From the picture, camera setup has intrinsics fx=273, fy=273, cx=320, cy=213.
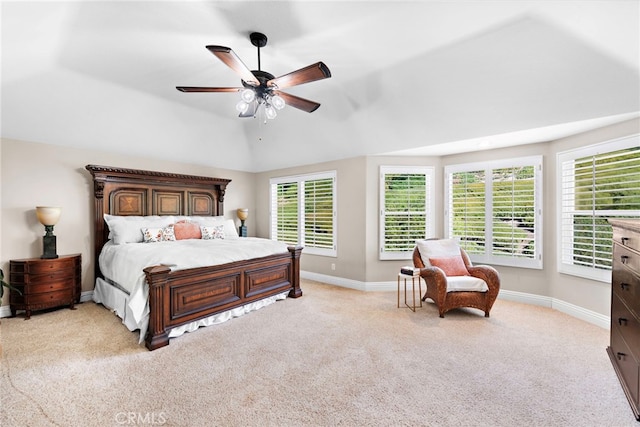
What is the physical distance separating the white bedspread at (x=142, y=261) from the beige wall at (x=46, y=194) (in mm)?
455

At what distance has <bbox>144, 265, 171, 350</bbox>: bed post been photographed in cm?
264

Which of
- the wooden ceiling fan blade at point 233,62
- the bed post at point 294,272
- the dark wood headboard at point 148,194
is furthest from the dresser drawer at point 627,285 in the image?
the dark wood headboard at point 148,194

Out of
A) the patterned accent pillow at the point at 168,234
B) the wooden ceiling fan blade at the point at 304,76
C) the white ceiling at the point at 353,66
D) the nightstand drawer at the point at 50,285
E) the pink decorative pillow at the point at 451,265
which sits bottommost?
the nightstand drawer at the point at 50,285

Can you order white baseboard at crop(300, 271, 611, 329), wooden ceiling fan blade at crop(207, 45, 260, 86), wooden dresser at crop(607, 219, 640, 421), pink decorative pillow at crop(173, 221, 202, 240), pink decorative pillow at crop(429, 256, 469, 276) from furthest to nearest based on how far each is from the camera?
pink decorative pillow at crop(173, 221, 202, 240) → pink decorative pillow at crop(429, 256, 469, 276) → white baseboard at crop(300, 271, 611, 329) → wooden ceiling fan blade at crop(207, 45, 260, 86) → wooden dresser at crop(607, 219, 640, 421)

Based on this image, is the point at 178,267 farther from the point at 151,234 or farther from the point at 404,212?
the point at 404,212

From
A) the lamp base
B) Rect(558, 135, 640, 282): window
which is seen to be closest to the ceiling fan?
the lamp base

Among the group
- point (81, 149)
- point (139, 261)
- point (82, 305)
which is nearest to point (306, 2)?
point (139, 261)

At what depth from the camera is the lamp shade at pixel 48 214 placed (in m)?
3.54

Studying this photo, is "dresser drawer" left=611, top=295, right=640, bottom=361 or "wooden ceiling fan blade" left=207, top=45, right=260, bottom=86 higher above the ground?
"wooden ceiling fan blade" left=207, top=45, right=260, bottom=86

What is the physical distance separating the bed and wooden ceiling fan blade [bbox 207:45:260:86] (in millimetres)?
1979

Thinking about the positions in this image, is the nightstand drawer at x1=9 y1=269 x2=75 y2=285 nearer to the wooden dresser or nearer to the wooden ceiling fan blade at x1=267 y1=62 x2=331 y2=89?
the wooden ceiling fan blade at x1=267 y1=62 x2=331 y2=89

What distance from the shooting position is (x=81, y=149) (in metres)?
4.14

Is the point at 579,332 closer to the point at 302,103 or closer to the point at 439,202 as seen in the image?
the point at 439,202

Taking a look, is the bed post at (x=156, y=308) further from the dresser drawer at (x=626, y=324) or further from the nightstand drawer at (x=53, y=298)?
the dresser drawer at (x=626, y=324)
